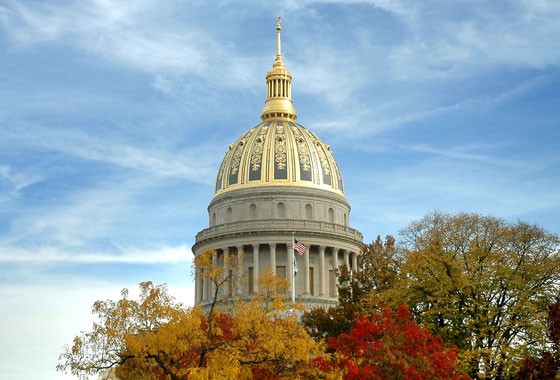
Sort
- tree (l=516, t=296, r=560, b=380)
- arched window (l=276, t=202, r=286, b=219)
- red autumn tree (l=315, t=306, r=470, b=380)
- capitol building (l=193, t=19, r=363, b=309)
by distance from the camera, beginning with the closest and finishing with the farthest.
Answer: red autumn tree (l=315, t=306, r=470, b=380) < tree (l=516, t=296, r=560, b=380) < capitol building (l=193, t=19, r=363, b=309) < arched window (l=276, t=202, r=286, b=219)

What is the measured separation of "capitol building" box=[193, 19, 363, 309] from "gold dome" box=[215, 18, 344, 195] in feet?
0.42

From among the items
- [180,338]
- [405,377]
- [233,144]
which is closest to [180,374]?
[180,338]

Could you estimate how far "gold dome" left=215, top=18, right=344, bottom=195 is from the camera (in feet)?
373

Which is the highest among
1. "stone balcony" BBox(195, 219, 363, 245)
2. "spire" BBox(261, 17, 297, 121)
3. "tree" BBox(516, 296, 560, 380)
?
"spire" BBox(261, 17, 297, 121)

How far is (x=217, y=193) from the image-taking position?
118 metres

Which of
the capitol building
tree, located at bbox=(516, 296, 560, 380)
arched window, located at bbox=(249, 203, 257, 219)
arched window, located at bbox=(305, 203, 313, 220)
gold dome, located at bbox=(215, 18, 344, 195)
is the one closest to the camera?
tree, located at bbox=(516, 296, 560, 380)

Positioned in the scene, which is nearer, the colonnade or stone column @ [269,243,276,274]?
stone column @ [269,243,276,274]

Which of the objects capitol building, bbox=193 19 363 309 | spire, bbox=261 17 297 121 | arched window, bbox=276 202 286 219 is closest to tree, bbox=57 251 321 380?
capitol building, bbox=193 19 363 309

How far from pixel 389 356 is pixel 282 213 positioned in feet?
248

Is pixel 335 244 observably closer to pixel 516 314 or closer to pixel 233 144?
pixel 233 144

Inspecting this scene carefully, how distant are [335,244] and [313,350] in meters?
71.7

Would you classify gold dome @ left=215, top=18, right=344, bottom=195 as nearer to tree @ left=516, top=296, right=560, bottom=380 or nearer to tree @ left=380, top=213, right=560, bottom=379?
tree @ left=380, top=213, right=560, bottom=379

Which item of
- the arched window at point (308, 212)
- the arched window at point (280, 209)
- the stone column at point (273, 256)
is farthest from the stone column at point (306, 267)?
the arched window at point (280, 209)

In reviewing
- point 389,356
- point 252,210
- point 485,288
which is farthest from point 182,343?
point 252,210
